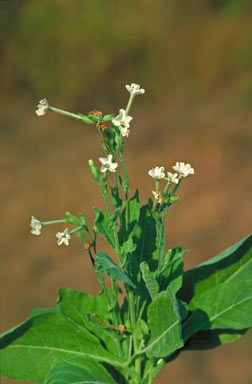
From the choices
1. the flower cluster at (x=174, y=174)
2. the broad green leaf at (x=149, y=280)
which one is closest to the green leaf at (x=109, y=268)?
the broad green leaf at (x=149, y=280)

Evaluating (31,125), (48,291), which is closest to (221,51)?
(31,125)

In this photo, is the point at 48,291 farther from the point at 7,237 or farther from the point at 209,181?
the point at 209,181

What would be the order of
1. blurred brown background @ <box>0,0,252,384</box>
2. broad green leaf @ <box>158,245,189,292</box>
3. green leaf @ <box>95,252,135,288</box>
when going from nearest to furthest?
1. green leaf @ <box>95,252,135,288</box>
2. broad green leaf @ <box>158,245,189,292</box>
3. blurred brown background @ <box>0,0,252,384</box>

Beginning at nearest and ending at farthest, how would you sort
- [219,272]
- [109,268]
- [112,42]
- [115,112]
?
[109,268], [219,272], [115,112], [112,42]

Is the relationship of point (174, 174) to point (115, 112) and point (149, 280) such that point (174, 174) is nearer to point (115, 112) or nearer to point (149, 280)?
point (149, 280)

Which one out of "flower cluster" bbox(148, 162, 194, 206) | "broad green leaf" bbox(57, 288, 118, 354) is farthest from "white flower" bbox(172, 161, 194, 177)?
"broad green leaf" bbox(57, 288, 118, 354)

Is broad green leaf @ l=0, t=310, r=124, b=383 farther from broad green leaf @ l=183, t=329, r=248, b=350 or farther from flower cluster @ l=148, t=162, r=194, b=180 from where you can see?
flower cluster @ l=148, t=162, r=194, b=180

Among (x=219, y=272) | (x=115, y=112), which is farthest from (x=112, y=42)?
(x=219, y=272)
